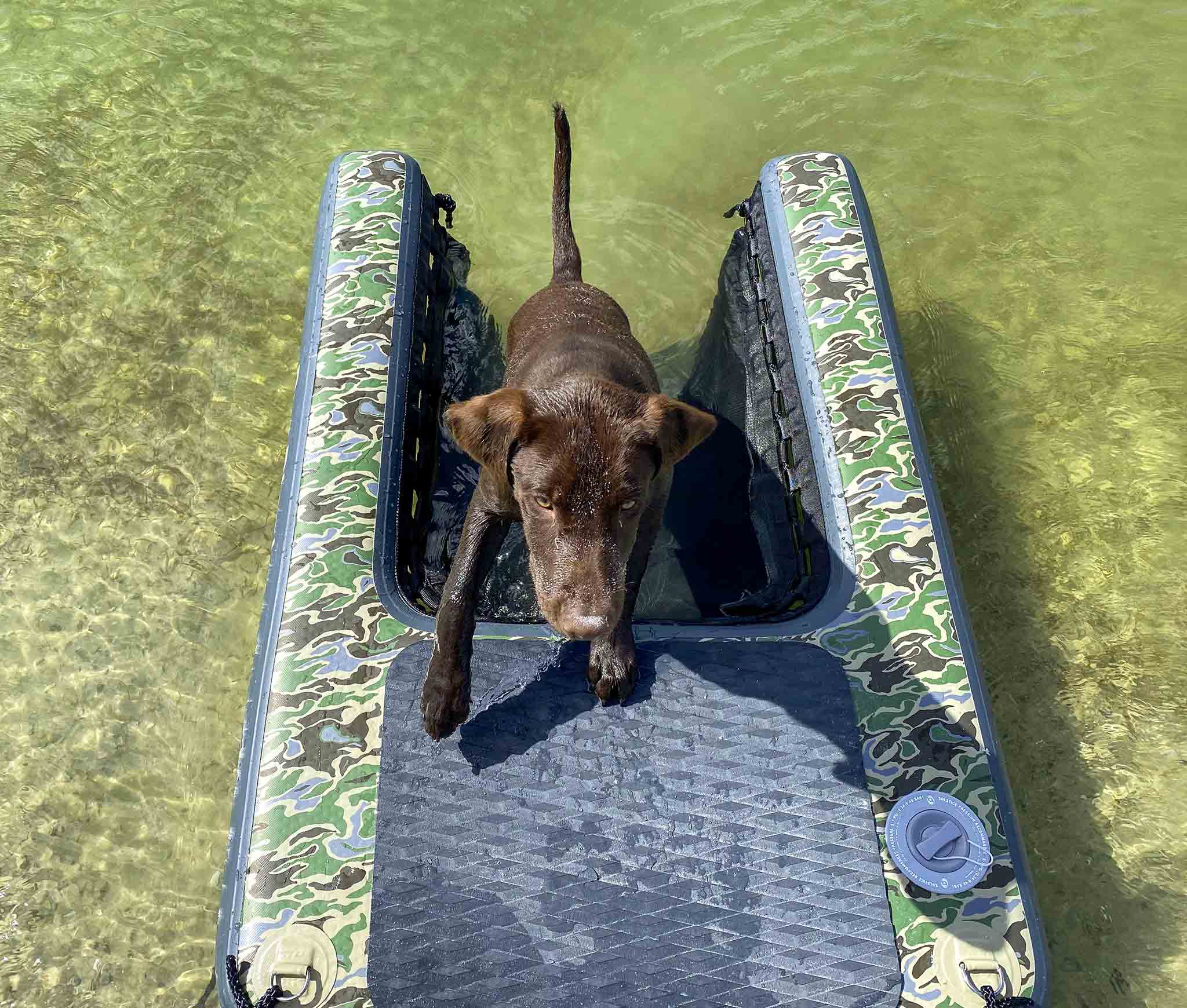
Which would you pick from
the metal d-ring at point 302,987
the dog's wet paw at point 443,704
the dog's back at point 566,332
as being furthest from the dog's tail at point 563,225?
the metal d-ring at point 302,987

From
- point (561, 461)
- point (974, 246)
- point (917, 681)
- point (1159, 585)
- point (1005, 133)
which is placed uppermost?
point (1005, 133)

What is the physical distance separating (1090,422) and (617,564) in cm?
447

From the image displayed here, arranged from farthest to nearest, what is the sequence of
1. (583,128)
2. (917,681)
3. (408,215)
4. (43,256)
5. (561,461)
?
(583,128) → (43,256) → (408,215) → (917,681) → (561,461)

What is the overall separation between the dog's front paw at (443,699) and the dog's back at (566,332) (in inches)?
42.4

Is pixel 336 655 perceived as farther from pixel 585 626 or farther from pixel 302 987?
pixel 585 626

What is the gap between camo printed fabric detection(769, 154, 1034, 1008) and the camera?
2.71m

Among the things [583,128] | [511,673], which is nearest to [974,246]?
[583,128]

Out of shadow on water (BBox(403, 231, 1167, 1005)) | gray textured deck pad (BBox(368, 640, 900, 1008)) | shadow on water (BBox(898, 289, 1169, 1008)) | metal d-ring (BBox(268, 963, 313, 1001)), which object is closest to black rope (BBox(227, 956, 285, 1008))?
metal d-ring (BBox(268, 963, 313, 1001))

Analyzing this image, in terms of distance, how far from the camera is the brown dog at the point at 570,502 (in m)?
2.51

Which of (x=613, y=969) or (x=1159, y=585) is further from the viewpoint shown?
(x=1159, y=585)

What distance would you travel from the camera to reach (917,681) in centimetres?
312

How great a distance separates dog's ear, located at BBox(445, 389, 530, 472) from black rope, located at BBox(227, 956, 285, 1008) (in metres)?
1.66

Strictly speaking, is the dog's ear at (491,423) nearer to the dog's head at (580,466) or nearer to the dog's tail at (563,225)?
the dog's head at (580,466)

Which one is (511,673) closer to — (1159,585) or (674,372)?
(674,372)
